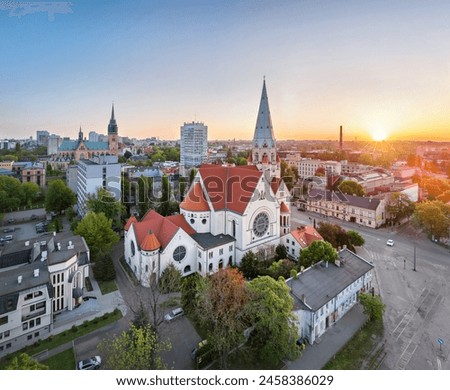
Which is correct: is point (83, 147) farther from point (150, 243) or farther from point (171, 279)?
point (171, 279)

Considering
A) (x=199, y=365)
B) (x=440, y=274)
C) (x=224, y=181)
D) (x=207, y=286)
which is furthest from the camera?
(x=224, y=181)

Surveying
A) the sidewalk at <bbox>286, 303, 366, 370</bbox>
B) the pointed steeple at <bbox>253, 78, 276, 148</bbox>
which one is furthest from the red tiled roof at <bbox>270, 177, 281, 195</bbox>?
the sidewalk at <bbox>286, 303, 366, 370</bbox>

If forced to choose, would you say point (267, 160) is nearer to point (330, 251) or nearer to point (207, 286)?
point (330, 251)

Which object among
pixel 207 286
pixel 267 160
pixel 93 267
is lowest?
pixel 93 267

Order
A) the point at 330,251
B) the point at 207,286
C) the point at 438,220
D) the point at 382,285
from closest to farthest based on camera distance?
1. the point at 207,286
2. the point at 330,251
3. the point at 382,285
4. the point at 438,220

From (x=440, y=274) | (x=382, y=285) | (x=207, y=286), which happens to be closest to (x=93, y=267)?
(x=207, y=286)

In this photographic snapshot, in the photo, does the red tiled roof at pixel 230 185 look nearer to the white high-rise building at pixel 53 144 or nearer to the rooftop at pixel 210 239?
the rooftop at pixel 210 239

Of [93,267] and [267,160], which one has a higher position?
[267,160]

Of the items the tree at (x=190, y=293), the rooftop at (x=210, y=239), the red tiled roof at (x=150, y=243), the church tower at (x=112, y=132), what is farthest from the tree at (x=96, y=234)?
the church tower at (x=112, y=132)
